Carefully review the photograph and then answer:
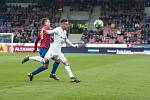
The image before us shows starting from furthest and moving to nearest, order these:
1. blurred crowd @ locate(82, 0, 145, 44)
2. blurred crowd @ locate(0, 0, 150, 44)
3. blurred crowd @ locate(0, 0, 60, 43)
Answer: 1. blurred crowd @ locate(0, 0, 60, 43)
2. blurred crowd @ locate(0, 0, 150, 44)
3. blurred crowd @ locate(82, 0, 145, 44)

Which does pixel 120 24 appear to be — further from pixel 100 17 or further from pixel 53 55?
pixel 53 55

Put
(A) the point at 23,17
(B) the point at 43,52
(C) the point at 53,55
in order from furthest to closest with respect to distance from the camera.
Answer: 1. (A) the point at 23,17
2. (B) the point at 43,52
3. (C) the point at 53,55

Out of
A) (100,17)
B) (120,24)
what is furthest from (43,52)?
(100,17)

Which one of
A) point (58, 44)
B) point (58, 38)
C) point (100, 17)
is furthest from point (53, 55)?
point (100, 17)

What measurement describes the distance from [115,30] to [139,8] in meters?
5.71

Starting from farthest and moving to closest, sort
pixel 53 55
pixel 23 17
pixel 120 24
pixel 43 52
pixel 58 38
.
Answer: pixel 23 17 → pixel 120 24 → pixel 43 52 → pixel 58 38 → pixel 53 55

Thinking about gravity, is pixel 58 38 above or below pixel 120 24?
above

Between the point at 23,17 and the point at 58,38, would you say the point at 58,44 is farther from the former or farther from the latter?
the point at 23,17

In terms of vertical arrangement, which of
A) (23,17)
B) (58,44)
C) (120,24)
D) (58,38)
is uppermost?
(23,17)

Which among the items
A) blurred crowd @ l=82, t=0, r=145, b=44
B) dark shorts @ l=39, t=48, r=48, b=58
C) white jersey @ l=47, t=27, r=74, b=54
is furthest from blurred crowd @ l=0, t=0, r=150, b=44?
white jersey @ l=47, t=27, r=74, b=54

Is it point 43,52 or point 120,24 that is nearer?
point 43,52

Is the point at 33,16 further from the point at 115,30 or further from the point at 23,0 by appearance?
the point at 115,30

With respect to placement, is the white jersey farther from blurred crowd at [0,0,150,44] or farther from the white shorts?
blurred crowd at [0,0,150,44]

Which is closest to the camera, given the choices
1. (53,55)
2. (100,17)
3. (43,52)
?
(53,55)
